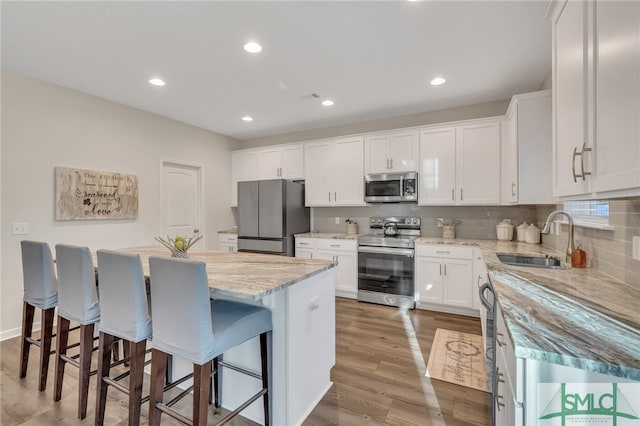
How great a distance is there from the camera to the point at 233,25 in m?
2.18

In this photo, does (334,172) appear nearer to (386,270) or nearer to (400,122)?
(400,122)

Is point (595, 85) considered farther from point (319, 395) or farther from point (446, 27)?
point (319, 395)

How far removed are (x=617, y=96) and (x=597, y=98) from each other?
0.51ft

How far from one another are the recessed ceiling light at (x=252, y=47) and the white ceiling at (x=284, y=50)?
0.21 feet

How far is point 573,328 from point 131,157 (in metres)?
4.63

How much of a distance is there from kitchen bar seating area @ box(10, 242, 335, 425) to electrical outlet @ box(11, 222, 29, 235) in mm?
1289

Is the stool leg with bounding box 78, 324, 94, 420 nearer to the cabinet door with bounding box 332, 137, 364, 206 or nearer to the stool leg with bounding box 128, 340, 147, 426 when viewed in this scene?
the stool leg with bounding box 128, 340, 147, 426

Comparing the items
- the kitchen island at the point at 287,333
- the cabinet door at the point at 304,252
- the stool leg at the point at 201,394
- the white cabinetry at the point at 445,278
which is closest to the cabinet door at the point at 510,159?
the white cabinetry at the point at 445,278

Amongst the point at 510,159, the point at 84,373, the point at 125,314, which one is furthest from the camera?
the point at 510,159

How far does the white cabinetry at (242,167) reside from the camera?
513 cm

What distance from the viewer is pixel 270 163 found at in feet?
16.2

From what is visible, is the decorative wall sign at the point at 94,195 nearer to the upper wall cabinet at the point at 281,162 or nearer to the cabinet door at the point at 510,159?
the upper wall cabinet at the point at 281,162

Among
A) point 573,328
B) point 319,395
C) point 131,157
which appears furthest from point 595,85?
point 131,157

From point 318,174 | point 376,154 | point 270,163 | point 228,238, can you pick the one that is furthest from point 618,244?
point 228,238
